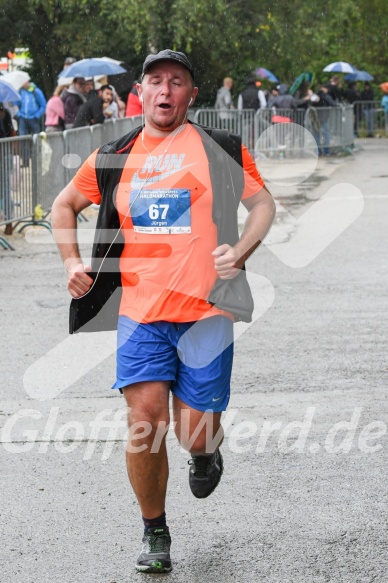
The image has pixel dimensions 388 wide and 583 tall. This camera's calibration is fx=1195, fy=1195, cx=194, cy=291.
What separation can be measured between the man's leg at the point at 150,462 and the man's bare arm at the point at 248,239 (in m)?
0.50

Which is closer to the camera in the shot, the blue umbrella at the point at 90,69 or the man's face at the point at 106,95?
the man's face at the point at 106,95

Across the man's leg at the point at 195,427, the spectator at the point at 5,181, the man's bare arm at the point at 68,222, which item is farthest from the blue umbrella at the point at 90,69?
the man's leg at the point at 195,427

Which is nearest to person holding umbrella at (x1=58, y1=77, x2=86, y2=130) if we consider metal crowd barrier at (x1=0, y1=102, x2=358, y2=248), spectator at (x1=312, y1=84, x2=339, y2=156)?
metal crowd barrier at (x1=0, y1=102, x2=358, y2=248)

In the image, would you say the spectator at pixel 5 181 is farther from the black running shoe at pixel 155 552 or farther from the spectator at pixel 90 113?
the black running shoe at pixel 155 552

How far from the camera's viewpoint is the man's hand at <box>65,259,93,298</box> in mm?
4543

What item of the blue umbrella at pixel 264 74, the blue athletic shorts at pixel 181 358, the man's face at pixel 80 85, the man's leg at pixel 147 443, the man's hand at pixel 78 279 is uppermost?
the blue umbrella at pixel 264 74

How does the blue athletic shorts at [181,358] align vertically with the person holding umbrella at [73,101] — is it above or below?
below

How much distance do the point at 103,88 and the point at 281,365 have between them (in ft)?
43.2

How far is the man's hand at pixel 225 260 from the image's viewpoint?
4.45 m

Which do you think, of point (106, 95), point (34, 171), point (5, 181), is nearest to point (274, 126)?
point (106, 95)

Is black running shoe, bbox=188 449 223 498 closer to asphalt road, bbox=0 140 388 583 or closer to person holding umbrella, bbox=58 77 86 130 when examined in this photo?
asphalt road, bbox=0 140 388 583

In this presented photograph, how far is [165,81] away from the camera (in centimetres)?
456

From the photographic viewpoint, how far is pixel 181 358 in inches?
179

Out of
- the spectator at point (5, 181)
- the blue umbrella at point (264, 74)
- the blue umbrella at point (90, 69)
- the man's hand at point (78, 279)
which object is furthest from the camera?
the blue umbrella at point (264, 74)
